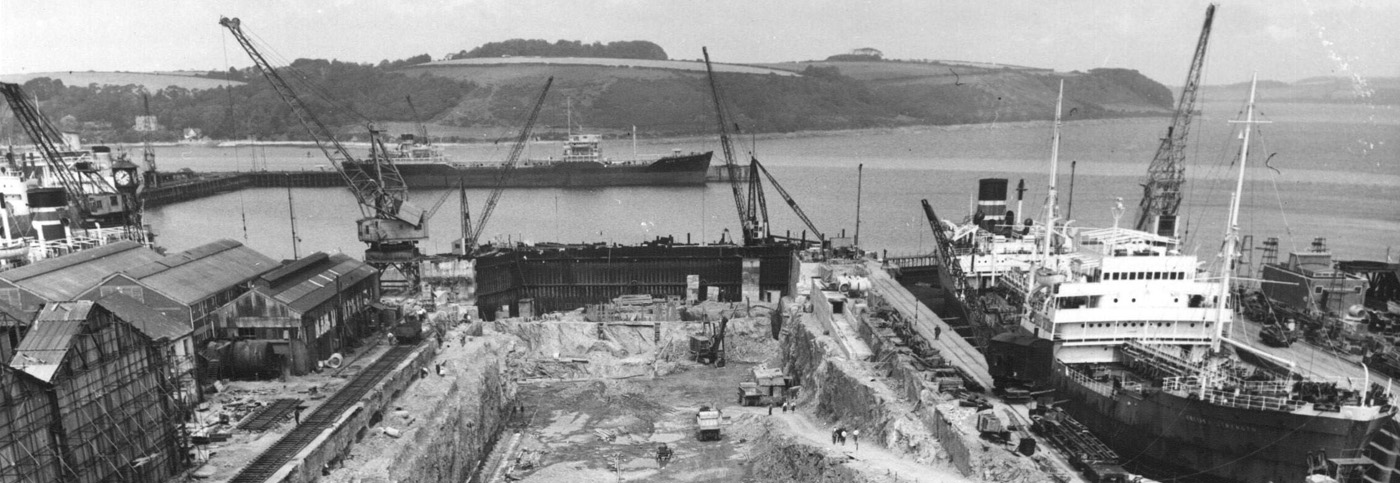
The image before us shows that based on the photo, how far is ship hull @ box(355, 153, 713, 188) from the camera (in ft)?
375

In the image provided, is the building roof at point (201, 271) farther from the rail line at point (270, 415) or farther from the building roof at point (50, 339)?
the building roof at point (50, 339)

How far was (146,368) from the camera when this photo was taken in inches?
912

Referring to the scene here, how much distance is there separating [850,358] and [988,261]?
49.4 ft

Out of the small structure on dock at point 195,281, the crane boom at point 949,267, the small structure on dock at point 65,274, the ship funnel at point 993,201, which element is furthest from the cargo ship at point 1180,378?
the small structure on dock at point 65,274

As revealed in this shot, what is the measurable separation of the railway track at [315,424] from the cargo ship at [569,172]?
79.4 metres

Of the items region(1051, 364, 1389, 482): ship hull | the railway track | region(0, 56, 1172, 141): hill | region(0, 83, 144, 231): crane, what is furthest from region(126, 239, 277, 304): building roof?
region(0, 56, 1172, 141): hill

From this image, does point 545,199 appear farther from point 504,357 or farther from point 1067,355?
point 1067,355

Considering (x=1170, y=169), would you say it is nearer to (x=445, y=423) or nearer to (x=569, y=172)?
(x=445, y=423)

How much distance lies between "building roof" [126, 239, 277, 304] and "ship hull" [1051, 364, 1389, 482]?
128 ft

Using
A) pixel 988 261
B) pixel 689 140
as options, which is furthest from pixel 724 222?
pixel 689 140

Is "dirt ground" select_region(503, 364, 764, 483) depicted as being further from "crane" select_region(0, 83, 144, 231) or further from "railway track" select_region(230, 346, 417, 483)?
"crane" select_region(0, 83, 144, 231)

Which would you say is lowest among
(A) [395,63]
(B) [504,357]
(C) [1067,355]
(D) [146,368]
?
(B) [504,357]

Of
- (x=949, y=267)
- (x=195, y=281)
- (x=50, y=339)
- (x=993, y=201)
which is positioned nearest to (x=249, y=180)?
(x=195, y=281)

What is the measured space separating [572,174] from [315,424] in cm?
8901
